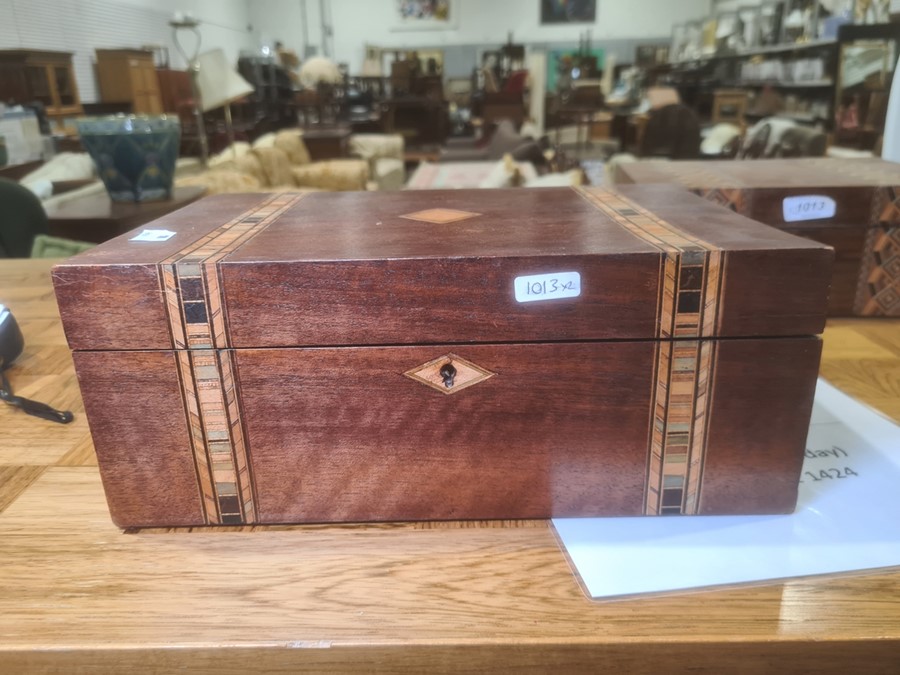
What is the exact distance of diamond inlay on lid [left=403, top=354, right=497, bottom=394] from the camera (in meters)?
0.46

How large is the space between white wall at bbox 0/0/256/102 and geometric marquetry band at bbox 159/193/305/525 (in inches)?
99.0

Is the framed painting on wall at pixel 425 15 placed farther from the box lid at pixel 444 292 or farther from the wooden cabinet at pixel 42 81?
the box lid at pixel 444 292

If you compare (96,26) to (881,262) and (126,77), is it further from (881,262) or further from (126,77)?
(881,262)

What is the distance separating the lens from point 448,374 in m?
0.46

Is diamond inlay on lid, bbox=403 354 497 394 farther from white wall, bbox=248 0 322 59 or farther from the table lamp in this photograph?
white wall, bbox=248 0 322 59

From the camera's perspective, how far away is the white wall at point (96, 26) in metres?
2.87

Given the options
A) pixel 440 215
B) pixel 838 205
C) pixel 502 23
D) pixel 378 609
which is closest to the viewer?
pixel 378 609

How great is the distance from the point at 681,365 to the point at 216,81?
3.15 meters

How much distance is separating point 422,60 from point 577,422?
750cm

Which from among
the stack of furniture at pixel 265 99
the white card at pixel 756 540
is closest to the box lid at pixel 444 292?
the white card at pixel 756 540

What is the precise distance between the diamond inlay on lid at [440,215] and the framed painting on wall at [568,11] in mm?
7481

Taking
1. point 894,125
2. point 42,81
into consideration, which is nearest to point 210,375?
point 894,125

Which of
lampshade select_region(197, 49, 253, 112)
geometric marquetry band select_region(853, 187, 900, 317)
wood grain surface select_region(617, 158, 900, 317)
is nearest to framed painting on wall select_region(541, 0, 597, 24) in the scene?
lampshade select_region(197, 49, 253, 112)

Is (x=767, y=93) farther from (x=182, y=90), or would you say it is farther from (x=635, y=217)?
(x=635, y=217)
